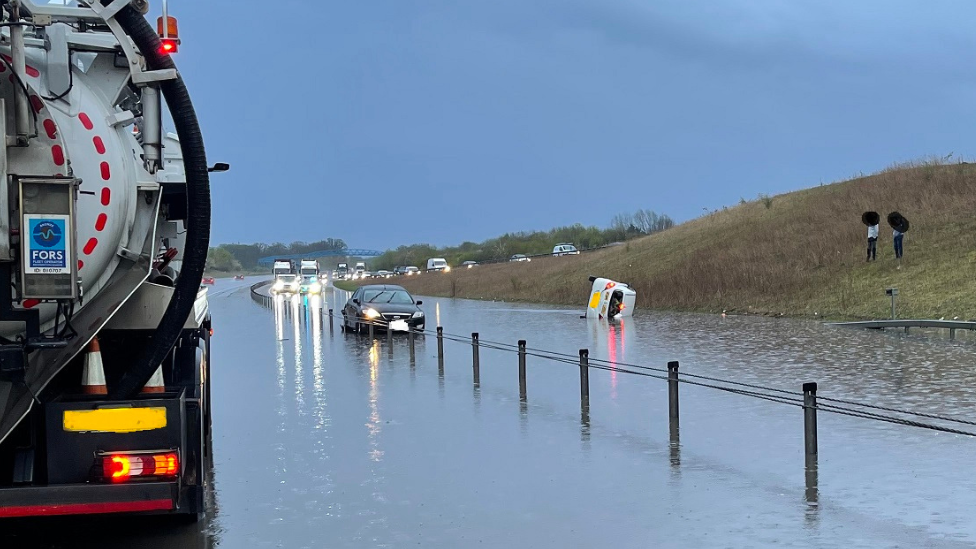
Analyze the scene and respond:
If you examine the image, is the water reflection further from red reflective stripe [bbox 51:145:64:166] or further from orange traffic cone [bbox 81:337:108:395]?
red reflective stripe [bbox 51:145:64:166]

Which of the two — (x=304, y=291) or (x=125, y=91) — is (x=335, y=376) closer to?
(x=125, y=91)

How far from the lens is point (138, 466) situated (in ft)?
23.8

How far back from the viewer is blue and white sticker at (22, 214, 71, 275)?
6617 millimetres

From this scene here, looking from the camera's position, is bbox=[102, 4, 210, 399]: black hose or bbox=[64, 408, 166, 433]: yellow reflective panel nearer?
bbox=[64, 408, 166, 433]: yellow reflective panel

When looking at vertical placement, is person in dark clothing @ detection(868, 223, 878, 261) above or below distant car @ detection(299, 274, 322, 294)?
above

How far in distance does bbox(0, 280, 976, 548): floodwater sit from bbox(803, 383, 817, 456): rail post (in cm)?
21

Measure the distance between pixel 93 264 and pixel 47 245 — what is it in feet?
2.33

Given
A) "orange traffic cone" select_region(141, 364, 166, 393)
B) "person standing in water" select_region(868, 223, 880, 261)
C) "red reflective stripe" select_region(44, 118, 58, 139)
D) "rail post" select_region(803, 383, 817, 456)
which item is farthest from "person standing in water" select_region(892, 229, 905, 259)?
"red reflective stripe" select_region(44, 118, 58, 139)

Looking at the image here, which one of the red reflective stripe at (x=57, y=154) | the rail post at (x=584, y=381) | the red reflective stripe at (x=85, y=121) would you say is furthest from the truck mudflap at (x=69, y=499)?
the rail post at (x=584, y=381)

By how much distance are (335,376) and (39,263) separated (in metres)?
14.1

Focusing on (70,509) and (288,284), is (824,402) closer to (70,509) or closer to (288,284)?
(70,509)

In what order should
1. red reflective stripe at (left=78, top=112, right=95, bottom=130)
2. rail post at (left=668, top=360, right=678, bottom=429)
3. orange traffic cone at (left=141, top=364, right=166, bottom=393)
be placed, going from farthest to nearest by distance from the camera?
rail post at (left=668, top=360, right=678, bottom=429) < orange traffic cone at (left=141, top=364, right=166, bottom=393) < red reflective stripe at (left=78, top=112, right=95, bottom=130)

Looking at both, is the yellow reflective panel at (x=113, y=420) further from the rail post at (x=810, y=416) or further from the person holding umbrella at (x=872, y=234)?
the person holding umbrella at (x=872, y=234)

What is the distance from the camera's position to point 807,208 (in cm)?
6109
